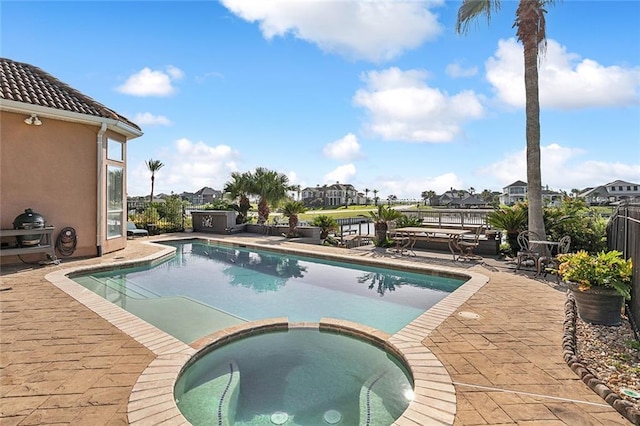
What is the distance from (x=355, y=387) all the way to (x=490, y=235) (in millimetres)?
8810

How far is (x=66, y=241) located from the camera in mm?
9250

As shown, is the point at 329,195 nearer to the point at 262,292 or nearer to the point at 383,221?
the point at 383,221

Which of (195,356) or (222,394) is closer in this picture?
(222,394)

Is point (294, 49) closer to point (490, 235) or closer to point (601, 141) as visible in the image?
point (490, 235)

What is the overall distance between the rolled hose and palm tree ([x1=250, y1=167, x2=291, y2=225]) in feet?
30.7

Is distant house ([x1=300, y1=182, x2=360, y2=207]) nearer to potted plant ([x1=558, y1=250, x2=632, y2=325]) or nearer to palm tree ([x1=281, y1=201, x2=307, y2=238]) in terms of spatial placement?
palm tree ([x1=281, y1=201, x2=307, y2=238])

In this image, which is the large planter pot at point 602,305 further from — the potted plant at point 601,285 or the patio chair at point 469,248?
the patio chair at point 469,248

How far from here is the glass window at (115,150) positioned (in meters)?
10.3

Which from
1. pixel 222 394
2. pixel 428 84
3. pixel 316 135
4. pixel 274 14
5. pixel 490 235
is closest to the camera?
pixel 222 394

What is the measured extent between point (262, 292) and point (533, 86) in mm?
8848

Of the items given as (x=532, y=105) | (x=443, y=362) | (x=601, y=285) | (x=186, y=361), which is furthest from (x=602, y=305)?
(x=532, y=105)

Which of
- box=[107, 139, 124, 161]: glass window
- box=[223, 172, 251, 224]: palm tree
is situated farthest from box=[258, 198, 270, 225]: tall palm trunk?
box=[107, 139, 124, 161]: glass window

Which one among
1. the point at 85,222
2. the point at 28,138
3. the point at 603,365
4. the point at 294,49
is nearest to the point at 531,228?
the point at 603,365

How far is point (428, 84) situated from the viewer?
13578 mm
